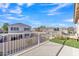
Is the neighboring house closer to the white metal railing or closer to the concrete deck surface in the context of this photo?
the white metal railing

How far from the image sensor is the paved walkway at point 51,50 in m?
1.83

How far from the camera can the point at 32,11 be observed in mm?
1816

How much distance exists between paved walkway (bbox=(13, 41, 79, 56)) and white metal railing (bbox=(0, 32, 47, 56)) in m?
0.06

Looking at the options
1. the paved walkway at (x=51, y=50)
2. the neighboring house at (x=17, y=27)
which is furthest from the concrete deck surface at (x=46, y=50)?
the neighboring house at (x=17, y=27)

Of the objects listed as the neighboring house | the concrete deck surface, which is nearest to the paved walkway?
the concrete deck surface

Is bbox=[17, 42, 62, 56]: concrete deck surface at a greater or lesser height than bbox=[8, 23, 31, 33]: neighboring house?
lesser

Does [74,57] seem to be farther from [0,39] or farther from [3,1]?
[3,1]

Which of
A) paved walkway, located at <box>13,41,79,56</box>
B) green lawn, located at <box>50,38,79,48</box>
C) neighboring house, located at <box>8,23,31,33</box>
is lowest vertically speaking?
paved walkway, located at <box>13,41,79,56</box>

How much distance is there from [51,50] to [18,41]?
1.00 feet

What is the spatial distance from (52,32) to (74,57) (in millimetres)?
291

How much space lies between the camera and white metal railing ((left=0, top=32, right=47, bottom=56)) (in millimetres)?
1806

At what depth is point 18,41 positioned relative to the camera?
1.84 meters

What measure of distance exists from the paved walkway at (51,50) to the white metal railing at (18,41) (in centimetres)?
6

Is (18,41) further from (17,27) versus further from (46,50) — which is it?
(46,50)
